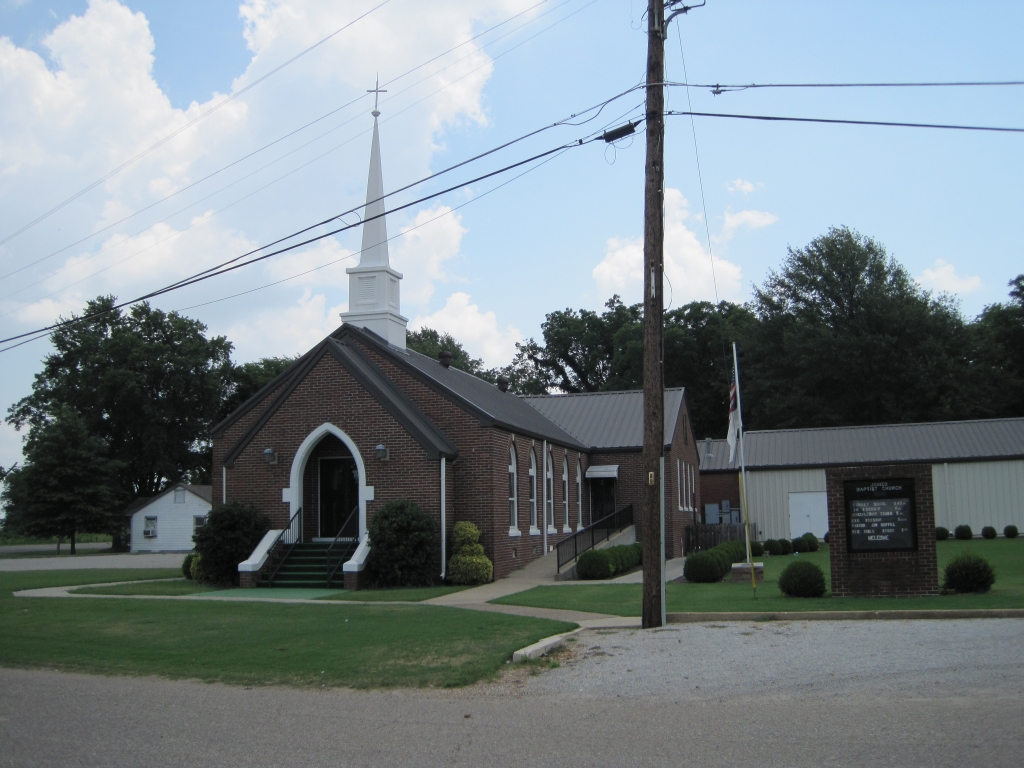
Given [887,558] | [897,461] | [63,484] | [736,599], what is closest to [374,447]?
[736,599]

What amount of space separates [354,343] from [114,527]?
34.5 m

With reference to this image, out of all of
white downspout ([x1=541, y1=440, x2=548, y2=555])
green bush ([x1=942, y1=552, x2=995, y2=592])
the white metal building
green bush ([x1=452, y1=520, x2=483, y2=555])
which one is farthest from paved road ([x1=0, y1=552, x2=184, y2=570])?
green bush ([x1=942, y1=552, x2=995, y2=592])

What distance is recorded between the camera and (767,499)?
1619 inches

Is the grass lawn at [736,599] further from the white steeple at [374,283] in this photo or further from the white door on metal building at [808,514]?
the white door on metal building at [808,514]

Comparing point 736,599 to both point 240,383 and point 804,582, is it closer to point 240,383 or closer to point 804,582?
point 804,582

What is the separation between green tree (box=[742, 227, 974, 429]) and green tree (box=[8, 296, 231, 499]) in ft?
127

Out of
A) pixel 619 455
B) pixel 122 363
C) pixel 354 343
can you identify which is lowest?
pixel 619 455

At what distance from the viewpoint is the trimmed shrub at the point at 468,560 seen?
21469 millimetres

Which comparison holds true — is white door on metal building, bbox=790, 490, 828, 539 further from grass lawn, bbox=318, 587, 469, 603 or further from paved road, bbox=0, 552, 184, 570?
paved road, bbox=0, 552, 184, 570

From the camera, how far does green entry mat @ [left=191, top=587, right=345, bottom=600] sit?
755 inches

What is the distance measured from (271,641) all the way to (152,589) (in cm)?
965

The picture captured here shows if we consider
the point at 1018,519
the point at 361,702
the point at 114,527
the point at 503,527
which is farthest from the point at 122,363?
the point at 361,702

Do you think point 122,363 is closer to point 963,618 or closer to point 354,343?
point 354,343

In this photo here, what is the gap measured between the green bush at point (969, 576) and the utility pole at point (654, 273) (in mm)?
5637
